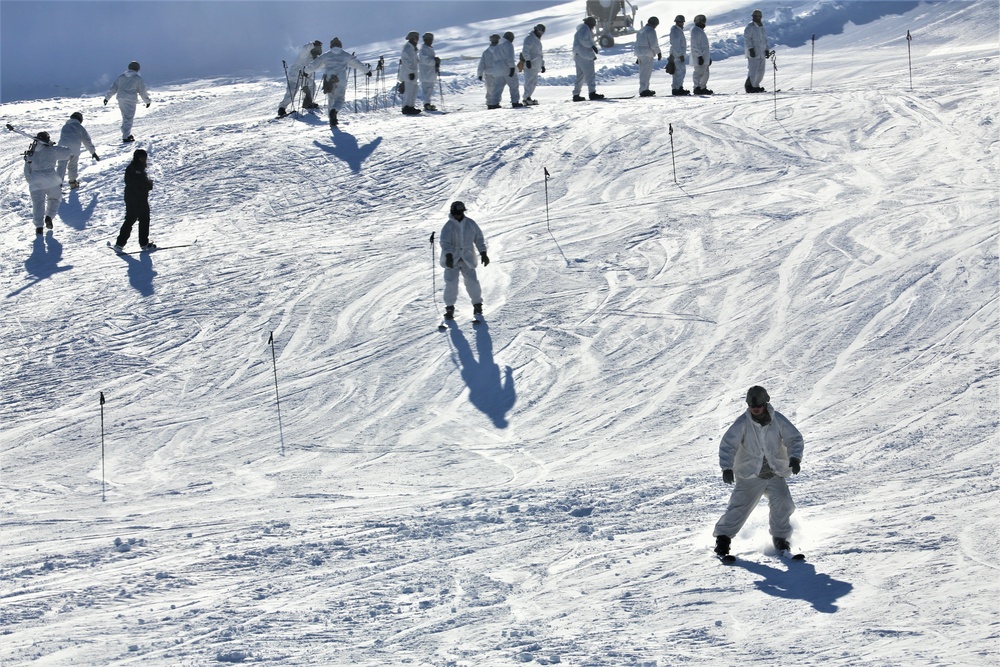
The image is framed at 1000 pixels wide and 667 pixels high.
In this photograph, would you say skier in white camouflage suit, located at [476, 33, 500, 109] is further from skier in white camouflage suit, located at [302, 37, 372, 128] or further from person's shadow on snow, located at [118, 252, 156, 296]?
person's shadow on snow, located at [118, 252, 156, 296]

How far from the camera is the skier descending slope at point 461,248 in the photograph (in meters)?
14.1

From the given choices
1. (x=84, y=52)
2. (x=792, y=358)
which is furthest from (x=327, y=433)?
(x=84, y=52)

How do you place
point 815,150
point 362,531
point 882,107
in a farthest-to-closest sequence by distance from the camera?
1. point 882,107
2. point 815,150
3. point 362,531

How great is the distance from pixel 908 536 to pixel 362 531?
14.5ft

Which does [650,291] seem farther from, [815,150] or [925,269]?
[815,150]

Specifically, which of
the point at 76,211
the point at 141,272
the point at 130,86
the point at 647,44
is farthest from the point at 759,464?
the point at 130,86

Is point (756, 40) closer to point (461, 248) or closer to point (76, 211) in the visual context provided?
point (461, 248)

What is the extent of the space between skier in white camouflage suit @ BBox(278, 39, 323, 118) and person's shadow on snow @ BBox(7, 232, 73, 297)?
6.12 metres

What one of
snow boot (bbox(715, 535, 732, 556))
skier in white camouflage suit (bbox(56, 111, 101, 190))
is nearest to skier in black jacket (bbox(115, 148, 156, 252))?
skier in white camouflage suit (bbox(56, 111, 101, 190))

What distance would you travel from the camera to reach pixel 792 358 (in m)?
13.8

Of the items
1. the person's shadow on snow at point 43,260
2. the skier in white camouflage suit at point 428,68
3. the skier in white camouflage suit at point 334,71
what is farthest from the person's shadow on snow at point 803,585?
the skier in white camouflage suit at point 428,68

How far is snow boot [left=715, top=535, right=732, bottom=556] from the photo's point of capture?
9.66 meters

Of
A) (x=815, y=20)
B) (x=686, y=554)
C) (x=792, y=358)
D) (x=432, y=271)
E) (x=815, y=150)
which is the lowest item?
(x=686, y=554)

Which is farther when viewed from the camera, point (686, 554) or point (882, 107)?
point (882, 107)
